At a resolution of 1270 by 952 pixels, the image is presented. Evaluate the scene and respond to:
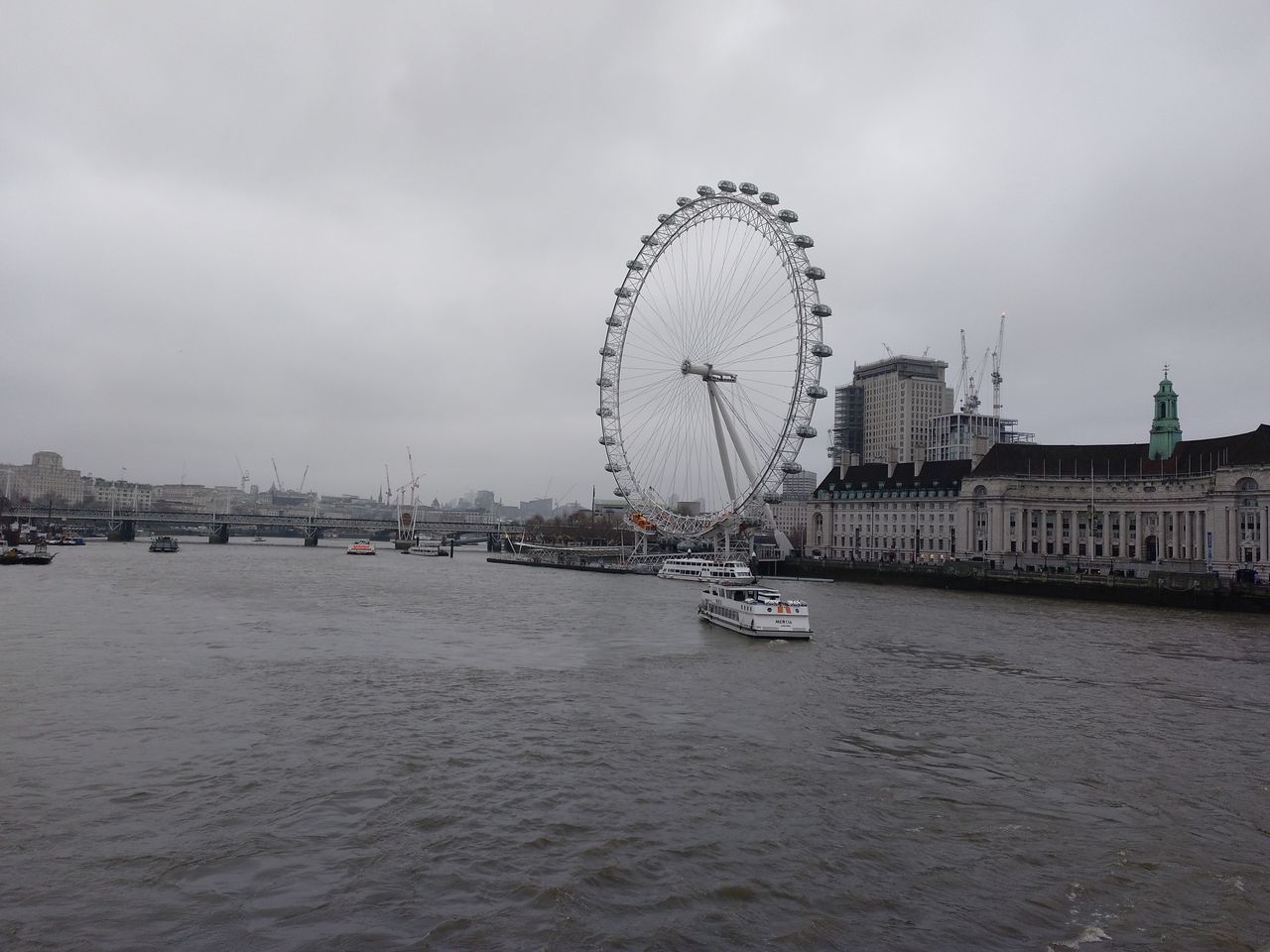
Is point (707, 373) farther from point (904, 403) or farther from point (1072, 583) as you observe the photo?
point (904, 403)

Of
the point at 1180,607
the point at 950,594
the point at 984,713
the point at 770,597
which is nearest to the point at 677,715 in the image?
the point at 984,713

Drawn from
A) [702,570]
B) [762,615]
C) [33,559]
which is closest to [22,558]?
[33,559]

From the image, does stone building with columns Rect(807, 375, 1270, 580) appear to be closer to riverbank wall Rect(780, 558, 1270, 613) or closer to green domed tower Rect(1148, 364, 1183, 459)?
green domed tower Rect(1148, 364, 1183, 459)

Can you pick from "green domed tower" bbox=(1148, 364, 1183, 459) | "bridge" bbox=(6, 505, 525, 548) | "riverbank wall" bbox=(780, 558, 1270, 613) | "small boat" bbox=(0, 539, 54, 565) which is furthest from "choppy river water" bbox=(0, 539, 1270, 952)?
"bridge" bbox=(6, 505, 525, 548)

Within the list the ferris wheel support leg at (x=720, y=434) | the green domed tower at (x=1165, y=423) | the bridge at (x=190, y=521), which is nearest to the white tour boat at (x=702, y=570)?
the ferris wheel support leg at (x=720, y=434)

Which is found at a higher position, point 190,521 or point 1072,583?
point 190,521

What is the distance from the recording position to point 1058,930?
1016 centimetres

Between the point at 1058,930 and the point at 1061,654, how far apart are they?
83.0ft

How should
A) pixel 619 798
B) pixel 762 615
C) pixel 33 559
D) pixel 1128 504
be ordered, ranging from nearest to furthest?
pixel 619 798 < pixel 762 615 < pixel 33 559 < pixel 1128 504

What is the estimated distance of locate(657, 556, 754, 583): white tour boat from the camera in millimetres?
75188

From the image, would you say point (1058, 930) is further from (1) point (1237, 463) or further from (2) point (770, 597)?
(1) point (1237, 463)

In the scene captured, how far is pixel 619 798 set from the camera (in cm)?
1429

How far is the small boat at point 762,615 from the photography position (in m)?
35.8

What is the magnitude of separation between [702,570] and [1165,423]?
5005 centimetres
